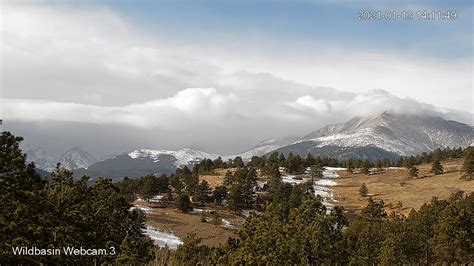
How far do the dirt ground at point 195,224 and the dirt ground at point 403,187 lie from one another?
3366 centimetres

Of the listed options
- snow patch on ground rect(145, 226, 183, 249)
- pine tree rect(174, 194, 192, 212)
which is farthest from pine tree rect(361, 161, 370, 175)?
snow patch on ground rect(145, 226, 183, 249)

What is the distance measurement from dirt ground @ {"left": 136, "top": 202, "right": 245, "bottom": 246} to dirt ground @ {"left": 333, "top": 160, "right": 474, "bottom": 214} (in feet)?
110

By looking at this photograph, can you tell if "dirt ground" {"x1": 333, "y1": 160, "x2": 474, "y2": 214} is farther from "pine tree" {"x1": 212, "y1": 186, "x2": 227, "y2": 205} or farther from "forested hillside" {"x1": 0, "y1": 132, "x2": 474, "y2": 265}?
"forested hillside" {"x1": 0, "y1": 132, "x2": 474, "y2": 265}

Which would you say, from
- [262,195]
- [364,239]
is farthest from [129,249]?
[262,195]

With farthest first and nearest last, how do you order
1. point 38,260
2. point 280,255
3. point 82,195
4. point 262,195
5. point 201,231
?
point 262,195, point 201,231, point 280,255, point 82,195, point 38,260

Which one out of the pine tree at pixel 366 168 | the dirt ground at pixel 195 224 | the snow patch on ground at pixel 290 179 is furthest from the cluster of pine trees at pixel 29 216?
the pine tree at pixel 366 168

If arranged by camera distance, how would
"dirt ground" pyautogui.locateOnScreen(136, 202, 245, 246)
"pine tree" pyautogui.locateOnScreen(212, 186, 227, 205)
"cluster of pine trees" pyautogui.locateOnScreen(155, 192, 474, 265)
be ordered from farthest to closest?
"pine tree" pyautogui.locateOnScreen(212, 186, 227, 205) → "dirt ground" pyautogui.locateOnScreen(136, 202, 245, 246) → "cluster of pine trees" pyautogui.locateOnScreen(155, 192, 474, 265)

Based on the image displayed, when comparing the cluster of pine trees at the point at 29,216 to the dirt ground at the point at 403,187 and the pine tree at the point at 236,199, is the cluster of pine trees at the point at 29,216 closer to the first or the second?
the pine tree at the point at 236,199

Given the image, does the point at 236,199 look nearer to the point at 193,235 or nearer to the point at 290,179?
the point at 290,179

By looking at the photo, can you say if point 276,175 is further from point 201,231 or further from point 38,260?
point 38,260

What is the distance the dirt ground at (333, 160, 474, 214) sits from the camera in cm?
11544

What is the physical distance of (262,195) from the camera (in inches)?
4705

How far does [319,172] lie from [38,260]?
475ft

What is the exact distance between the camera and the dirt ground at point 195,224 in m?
89.8
